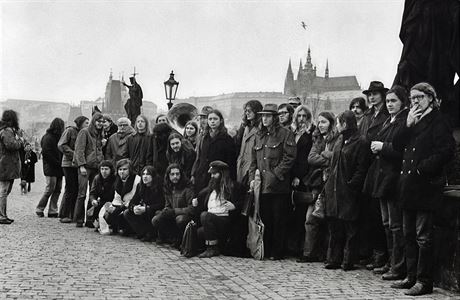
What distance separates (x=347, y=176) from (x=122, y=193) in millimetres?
4263

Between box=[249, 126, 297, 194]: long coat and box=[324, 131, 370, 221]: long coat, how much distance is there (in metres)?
0.76

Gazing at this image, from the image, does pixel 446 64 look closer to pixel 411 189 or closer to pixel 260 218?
pixel 411 189

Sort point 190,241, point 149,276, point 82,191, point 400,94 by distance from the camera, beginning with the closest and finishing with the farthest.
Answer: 1. point 149,276
2. point 400,94
3. point 190,241
4. point 82,191

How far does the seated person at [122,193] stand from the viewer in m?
10.3

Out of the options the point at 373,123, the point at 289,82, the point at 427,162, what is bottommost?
the point at 427,162

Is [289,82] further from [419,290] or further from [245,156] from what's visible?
[419,290]

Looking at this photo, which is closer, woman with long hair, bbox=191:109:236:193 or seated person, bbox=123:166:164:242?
woman with long hair, bbox=191:109:236:193

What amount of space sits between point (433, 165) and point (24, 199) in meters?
12.8

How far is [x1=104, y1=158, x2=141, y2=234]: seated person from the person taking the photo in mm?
10344

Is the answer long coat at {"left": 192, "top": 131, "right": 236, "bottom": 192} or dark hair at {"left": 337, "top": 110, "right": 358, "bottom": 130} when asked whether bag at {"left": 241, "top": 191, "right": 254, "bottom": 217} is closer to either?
long coat at {"left": 192, "top": 131, "right": 236, "bottom": 192}

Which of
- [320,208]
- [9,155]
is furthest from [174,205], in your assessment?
[9,155]

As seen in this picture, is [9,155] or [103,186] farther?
[9,155]

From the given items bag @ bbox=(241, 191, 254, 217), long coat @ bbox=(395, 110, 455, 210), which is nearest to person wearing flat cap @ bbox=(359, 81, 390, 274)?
long coat @ bbox=(395, 110, 455, 210)

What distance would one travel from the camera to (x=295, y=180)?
27.6 feet
